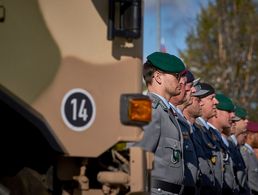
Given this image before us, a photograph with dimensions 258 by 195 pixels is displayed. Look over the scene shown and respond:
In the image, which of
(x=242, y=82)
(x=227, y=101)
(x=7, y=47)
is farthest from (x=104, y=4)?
(x=242, y=82)

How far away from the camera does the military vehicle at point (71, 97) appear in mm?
3697

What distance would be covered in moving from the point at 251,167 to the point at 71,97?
664 centimetres

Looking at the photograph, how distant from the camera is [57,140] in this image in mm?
3732

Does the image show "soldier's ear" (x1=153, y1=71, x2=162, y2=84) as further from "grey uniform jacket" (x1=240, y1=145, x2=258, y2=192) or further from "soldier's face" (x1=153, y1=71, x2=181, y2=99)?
"grey uniform jacket" (x1=240, y1=145, x2=258, y2=192)

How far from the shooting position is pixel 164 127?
5.95 m

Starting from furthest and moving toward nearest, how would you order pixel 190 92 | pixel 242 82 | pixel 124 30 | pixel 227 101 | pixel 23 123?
1. pixel 242 82
2. pixel 227 101
3. pixel 190 92
4. pixel 124 30
5. pixel 23 123

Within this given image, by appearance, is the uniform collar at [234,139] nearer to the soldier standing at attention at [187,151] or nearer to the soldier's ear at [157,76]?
the soldier standing at attention at [187,151]

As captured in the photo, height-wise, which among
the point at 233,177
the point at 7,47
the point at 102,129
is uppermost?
the point at 7,47

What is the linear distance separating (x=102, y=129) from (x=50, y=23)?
23.6 inches

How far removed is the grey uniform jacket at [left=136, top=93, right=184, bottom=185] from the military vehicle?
1729 millimetres

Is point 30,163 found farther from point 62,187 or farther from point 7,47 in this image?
point 7,47

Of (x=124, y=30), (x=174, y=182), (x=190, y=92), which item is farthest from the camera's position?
(x=190, y=92)

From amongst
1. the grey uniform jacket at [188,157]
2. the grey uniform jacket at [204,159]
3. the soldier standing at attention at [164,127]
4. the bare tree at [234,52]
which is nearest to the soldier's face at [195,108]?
the grey uniform jacket at [204,159]

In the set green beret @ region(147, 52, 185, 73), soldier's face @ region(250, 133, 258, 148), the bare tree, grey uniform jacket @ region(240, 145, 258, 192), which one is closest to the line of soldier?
green beret @ region(147, 52, 185, 73)
